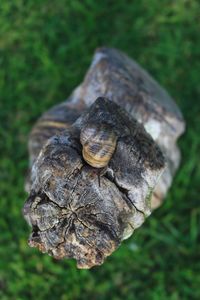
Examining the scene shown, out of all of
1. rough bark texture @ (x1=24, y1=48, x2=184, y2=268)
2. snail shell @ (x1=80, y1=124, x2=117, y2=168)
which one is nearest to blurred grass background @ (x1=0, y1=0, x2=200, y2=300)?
rough bark texture @ (x1=24, y1=48, x2=184, y2=268)

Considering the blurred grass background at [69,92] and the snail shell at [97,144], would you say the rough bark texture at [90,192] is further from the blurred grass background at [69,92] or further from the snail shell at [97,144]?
the blurred grass background at [69,92]

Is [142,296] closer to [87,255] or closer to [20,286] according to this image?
[20,286]

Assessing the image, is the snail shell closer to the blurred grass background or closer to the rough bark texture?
the rough bark texture

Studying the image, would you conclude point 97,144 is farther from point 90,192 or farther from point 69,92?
point 69,92

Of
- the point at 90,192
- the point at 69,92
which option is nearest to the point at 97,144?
the point at 90,192

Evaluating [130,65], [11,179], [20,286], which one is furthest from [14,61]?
[20,286]

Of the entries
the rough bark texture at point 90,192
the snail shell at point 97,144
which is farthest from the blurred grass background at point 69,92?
the snail shell at point 97,144
